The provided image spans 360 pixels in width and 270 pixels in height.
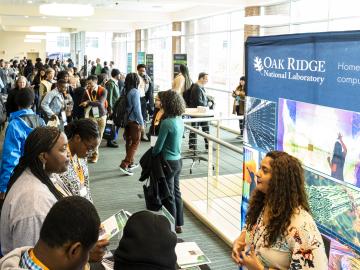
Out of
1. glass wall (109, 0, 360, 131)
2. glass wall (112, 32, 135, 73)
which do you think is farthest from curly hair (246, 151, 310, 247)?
glass wall (112, 32, 135, 73)

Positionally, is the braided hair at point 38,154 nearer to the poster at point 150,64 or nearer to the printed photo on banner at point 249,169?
the printed photo on banner at point 249,169

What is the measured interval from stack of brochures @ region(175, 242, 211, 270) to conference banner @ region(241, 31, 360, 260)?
2.41 feet

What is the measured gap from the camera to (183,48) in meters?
17.6

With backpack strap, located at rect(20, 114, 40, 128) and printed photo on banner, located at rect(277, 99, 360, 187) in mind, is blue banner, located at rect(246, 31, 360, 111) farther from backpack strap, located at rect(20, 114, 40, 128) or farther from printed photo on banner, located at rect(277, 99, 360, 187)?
backpack strap, located at rect(20, 114, 40, 128)

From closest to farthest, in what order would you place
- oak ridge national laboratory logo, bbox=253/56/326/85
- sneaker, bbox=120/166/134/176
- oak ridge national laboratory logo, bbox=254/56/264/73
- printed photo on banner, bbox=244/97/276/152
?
oak ridge national laboratory logo, bbox=253/56/326/85 < printed photo on banner, bbox=244/97/276/152 < oak ridge national laboratory logo, bbox=254/56/264/73 < sneaker, bbox=120/166/134/176

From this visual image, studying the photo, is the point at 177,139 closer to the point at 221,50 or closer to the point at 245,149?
the point at 245,149

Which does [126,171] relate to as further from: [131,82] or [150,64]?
[150,64]

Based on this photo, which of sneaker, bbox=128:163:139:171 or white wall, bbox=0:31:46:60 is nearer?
sneaker, bbox=128:163:139:171

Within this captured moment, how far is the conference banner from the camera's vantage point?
2252 millimetres

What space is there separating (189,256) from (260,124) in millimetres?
1157

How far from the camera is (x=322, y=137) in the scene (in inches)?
95.8

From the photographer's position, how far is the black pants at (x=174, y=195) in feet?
14.4

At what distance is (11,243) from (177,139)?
2.47 metres

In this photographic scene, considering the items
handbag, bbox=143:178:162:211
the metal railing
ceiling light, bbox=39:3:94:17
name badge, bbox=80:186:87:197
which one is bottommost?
the metal railing
